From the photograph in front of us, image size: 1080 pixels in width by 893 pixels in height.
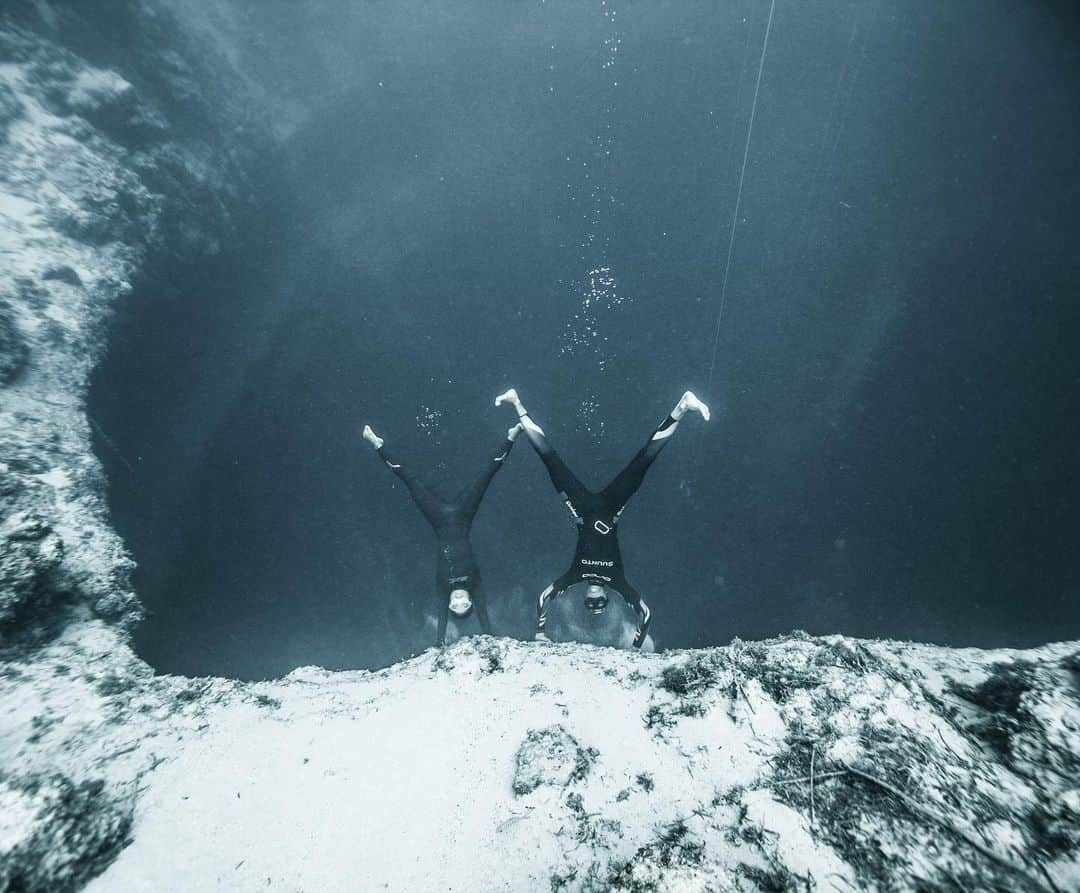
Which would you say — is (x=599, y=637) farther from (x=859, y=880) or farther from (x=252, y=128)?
(x=252, y=128)

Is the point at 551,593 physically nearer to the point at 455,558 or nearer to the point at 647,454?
the point at 455,558

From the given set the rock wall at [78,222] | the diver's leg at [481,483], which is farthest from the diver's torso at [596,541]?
the rock wall at [78,222]

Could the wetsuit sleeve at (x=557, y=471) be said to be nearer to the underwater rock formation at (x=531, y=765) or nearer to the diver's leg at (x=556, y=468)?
the diver's leg at (x=556, y=468)

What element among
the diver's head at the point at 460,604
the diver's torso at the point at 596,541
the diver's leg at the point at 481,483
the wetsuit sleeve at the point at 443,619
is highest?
the diver's leg at the point at 481,483

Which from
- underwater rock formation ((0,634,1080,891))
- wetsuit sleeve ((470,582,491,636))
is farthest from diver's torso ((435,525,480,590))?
underwater rock formation ((0,634,1080,891))

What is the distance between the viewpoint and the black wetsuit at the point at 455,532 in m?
5.55

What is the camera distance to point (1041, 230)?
891 cm

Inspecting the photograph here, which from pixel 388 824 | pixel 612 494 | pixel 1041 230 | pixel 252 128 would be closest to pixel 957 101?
pixel 1041 230

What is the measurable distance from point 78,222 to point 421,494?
6254 mm

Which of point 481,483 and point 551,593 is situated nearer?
point 551,593

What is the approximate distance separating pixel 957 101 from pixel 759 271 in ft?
16.6

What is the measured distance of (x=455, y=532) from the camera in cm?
580

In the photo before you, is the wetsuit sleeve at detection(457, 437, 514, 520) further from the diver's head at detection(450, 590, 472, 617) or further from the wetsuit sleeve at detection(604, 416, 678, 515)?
the wetsuit sleeve at detection(604, 416, 678, 515)

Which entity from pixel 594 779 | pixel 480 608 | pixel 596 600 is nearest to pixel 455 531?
pixel 480 608
